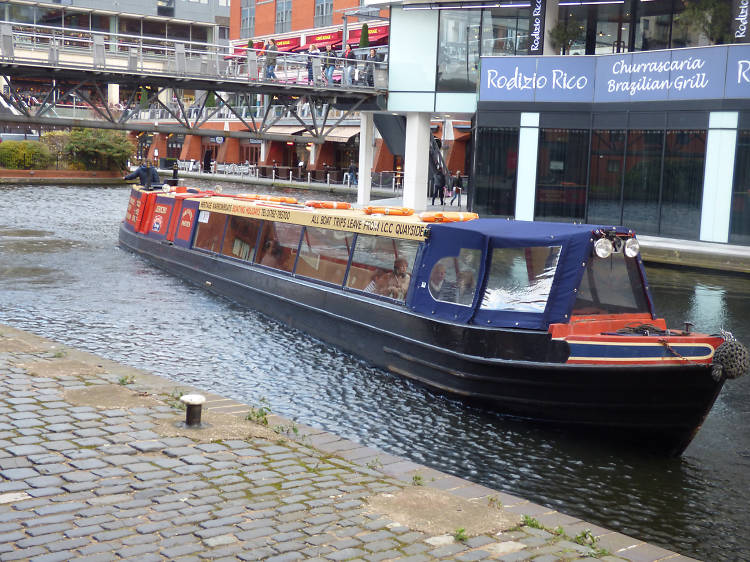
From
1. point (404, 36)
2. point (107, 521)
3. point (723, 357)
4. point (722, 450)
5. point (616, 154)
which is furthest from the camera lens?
point (404, 36)

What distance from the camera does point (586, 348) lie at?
912cm

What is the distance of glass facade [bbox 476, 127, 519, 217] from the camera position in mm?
28812

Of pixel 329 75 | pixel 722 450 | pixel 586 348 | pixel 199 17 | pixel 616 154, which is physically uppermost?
pixel 199 17

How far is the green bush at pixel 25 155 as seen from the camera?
43.2 metres

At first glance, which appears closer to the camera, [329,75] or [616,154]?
[616,154]

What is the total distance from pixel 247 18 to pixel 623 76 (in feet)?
196

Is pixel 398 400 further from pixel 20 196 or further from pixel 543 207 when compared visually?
pixel 20 196

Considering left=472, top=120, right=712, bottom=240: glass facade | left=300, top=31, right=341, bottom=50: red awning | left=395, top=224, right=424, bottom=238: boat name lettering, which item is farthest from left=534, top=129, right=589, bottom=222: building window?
left=300, top=31, right=341, bottom=50: red awning

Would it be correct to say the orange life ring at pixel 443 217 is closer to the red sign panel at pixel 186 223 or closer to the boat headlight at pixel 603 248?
the boat headlight at pixel 603 248

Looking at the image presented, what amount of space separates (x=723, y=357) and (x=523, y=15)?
77.3ft

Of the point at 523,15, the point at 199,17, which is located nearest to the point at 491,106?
the point at 523,15

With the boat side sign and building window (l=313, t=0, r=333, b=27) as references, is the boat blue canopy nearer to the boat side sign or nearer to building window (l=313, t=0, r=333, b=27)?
the boat side sign

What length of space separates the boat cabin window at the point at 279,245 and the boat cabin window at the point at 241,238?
332 millimetres

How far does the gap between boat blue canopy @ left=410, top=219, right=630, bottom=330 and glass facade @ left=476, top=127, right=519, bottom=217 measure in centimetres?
1800
